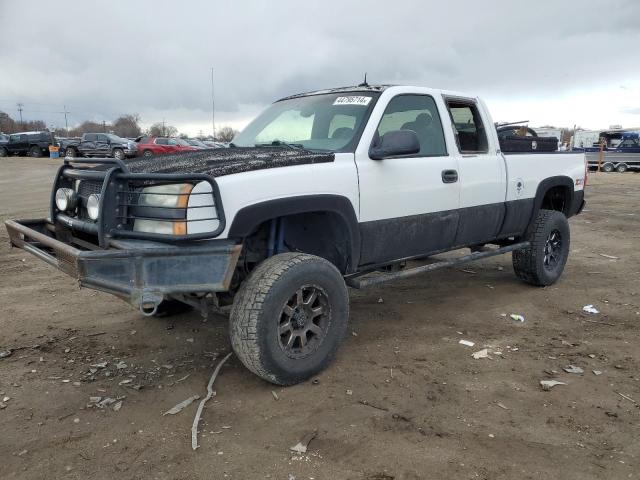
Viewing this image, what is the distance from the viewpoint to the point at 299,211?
331 centimetres

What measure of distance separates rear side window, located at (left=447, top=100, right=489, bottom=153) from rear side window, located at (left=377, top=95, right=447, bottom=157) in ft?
0.73

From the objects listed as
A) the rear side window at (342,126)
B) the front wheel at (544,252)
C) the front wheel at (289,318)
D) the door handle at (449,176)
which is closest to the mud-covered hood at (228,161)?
the rear side window at (342,126)

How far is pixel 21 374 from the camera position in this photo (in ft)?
11.8

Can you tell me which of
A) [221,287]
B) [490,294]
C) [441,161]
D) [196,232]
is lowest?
Answer: [490,294]

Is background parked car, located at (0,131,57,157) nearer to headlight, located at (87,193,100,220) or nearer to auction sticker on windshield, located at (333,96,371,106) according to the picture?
auction sticker on windshield, located at (333,96,371,106)

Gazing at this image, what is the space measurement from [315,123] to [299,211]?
1139mm

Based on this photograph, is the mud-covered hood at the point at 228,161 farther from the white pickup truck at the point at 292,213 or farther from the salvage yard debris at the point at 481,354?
the salvage yard debris at the point at 481,354

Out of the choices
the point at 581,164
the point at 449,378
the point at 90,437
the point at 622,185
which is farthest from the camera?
the point at 622,185

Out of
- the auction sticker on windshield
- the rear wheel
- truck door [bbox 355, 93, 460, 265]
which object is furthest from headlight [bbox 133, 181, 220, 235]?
the rear wheel

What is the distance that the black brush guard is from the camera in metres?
2.75

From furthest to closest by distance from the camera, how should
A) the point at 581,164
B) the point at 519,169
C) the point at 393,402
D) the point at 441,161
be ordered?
the point at 581,164
the point at 519,169
the point at 441,161
the point at 393,402

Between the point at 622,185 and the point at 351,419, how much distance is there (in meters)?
19.8

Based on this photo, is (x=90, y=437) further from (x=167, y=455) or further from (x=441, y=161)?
(x=441, y=161)

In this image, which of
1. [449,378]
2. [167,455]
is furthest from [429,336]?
[167,455]
